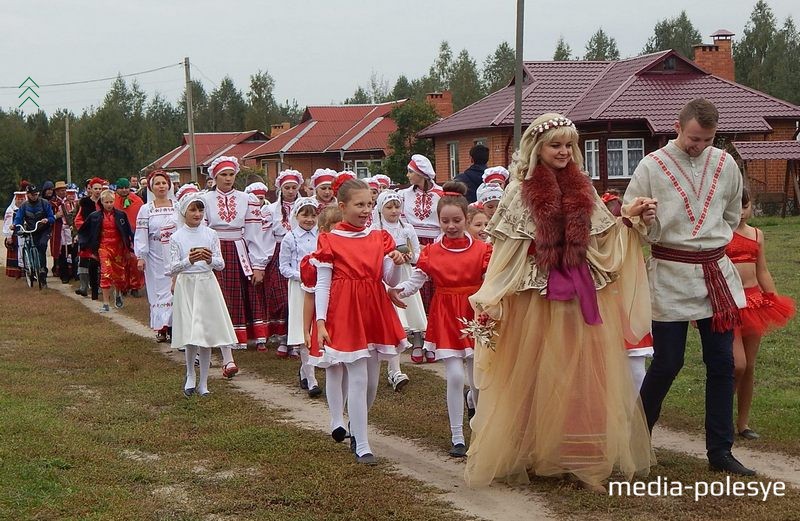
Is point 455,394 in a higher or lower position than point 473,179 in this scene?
lower

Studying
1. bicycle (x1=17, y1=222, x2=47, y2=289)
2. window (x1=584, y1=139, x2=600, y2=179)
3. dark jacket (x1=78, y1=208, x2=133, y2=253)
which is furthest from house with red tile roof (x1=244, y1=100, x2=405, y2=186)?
dark jacket (x1=78, y1=208, x2=133, y2=253)

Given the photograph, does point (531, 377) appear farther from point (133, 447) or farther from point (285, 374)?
point (285, 374)

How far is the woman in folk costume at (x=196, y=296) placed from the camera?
10.2 metres

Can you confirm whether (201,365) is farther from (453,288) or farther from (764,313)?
(764,313)

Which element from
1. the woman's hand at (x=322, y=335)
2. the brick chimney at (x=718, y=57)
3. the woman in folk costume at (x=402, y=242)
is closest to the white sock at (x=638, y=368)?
the woman's hand at (x=322, y=335)

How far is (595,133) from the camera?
4059cm

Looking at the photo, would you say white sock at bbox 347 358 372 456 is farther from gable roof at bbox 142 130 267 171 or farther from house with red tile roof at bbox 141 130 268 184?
house with red tile roof at bbox 141 130 268 184

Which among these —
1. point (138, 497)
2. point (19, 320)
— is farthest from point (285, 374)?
point (19, 320)

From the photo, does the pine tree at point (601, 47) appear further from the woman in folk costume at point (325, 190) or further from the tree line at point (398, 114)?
the woman in folk costume at point (325, 190)

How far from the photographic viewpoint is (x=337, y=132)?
236 feet

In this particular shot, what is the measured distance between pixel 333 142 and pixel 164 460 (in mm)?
62589

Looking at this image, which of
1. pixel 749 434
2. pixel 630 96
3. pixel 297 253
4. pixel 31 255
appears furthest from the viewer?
pixel 630 96

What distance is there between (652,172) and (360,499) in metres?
2.46

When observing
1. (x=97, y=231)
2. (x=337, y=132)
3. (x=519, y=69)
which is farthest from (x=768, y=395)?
(x=337, y=132)
